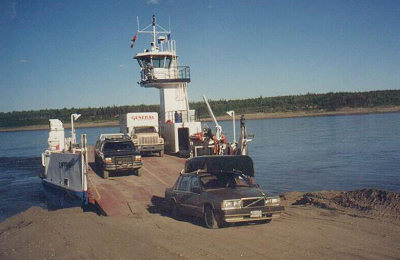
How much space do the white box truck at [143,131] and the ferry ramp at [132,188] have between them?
158cm

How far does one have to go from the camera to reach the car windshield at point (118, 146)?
18.6 m

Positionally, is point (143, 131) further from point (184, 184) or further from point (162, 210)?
point (184, 184)

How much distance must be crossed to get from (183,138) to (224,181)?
13.3 meters

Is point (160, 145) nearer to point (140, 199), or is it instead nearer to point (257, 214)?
point (140, 199)

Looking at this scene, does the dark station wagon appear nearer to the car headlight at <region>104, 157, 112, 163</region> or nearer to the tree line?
the car headlight at <region>104, 157, 112, 163</region>

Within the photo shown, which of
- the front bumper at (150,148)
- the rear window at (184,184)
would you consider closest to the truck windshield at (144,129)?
the front bumper at (150,148)

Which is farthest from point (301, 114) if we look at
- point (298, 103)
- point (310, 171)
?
point (310, 171)

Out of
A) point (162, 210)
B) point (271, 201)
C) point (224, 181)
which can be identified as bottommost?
point (162, 210)

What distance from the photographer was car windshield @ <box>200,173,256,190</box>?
11240 mm

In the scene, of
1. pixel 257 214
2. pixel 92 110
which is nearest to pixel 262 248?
pixel 257 214

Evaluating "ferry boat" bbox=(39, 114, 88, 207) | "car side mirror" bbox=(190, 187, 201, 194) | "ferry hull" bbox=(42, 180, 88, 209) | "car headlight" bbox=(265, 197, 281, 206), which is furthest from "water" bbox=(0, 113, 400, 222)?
"car headlight" bbox=(265, 197, 281, 206)

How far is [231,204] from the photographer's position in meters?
9.98

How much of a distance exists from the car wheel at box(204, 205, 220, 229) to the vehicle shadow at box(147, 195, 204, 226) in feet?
2.08

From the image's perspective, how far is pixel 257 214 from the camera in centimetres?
1024
